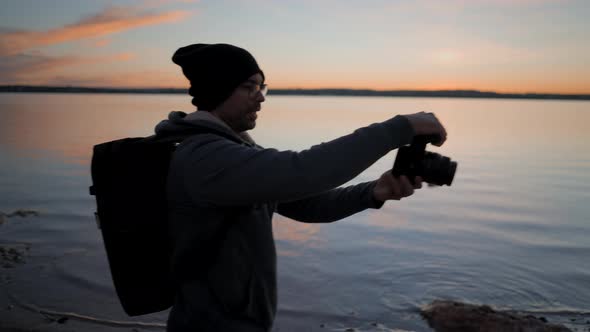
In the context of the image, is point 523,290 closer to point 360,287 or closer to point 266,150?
point 360,287

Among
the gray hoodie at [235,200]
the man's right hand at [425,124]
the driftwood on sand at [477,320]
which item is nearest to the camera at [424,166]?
the man's right hand at [425,124]

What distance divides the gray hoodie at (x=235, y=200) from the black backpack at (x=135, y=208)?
0.06 m

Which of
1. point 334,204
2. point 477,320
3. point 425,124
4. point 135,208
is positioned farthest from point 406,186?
point 477,320

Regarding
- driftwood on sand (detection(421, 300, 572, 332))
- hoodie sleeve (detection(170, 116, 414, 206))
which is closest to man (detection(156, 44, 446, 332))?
hoodie sleeve (detection(170, 116, 414, 206))

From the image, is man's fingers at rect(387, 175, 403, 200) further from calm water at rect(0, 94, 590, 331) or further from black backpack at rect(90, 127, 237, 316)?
calm water at rect(0, 94, 590, 331)

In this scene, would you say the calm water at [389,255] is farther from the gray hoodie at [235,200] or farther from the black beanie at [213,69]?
the black beanie at [213,69]

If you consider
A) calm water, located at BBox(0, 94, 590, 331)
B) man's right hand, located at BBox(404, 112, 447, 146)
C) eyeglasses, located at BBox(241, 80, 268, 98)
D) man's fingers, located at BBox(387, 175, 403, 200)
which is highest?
eyeglasses, located at BBox(241, 80, 268, 98)

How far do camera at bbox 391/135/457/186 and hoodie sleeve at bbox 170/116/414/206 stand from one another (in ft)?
0.85

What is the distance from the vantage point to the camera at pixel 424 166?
212 centimetres

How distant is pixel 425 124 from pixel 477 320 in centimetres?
515

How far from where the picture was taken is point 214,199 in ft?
6.34

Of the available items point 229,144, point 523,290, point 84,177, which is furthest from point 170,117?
point 84,177

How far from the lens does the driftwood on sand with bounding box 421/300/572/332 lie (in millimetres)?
6078

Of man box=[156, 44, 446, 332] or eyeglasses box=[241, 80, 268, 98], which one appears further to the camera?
eyeglasses box=[241, 80, 268, 98]
